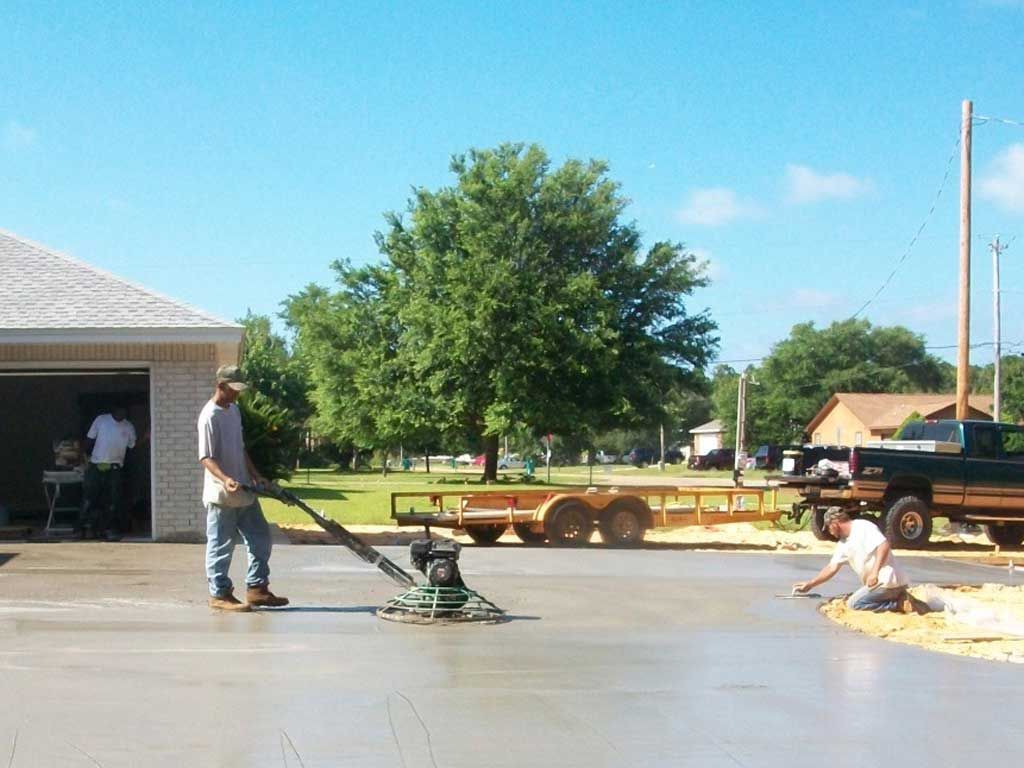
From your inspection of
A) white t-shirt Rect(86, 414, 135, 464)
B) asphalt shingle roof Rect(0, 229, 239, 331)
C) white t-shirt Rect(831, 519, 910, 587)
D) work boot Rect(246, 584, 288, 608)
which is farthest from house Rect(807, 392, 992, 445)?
work boot Rect(246, 584, 288, 608)

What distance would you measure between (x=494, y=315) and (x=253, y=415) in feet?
70.2

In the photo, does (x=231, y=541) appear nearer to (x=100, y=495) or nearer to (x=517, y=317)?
(x=100, y=495)

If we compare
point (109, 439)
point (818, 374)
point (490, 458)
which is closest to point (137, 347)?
point (109, 439)

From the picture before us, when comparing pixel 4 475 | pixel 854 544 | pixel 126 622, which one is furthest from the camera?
pixel 4 475

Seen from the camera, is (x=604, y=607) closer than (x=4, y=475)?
→ Yes

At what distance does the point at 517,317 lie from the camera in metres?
47.6

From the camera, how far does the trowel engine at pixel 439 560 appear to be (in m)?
11.2

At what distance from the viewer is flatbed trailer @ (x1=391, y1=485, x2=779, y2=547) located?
20.3 metres

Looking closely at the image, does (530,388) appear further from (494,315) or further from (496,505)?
(496,505)

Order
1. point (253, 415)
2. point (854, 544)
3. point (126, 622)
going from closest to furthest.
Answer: point (126, 622) < point (854, 544) < point (253, 415)

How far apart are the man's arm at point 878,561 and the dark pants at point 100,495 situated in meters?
9.66

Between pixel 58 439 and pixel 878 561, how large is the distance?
15324 mm

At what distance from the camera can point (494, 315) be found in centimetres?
4738

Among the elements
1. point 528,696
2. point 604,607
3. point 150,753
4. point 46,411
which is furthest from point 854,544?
point 46,411
